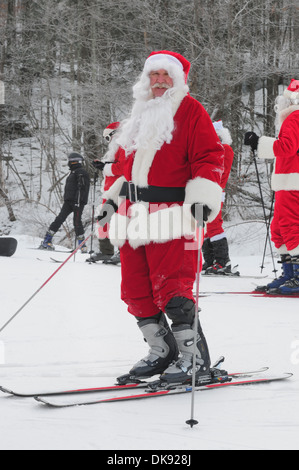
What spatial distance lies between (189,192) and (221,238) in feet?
16.3

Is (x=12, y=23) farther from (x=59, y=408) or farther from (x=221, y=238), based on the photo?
(x=59, y=408)

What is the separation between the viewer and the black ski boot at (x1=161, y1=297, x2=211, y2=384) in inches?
118

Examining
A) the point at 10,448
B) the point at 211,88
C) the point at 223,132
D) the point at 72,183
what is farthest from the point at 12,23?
the point at 10,448

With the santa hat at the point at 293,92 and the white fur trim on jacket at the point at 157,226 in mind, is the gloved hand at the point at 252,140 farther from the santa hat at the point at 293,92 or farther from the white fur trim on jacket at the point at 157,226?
the white fur trim on jacket at the point at 157,226

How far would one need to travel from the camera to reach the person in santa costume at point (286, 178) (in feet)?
19.0

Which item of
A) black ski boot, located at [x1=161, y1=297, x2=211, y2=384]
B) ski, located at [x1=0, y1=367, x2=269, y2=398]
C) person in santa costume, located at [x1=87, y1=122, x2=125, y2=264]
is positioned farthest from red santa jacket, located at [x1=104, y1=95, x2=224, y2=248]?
person in santa costume, located at [x1=87, y1=122, x2=125, y2=264]

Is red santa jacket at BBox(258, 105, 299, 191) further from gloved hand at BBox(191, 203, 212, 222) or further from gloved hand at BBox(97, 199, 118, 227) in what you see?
gloved hand at BBox(191, 203, 212, 222)

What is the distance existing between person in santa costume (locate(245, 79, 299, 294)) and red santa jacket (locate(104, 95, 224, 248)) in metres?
2.83

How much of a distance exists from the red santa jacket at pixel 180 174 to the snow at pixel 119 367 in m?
0.77

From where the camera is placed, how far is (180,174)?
308 centimetres

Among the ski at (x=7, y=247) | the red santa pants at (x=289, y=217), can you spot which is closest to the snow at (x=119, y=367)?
the red santa pants at (x=289, y=217)

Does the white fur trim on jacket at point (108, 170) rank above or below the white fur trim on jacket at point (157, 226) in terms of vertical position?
above

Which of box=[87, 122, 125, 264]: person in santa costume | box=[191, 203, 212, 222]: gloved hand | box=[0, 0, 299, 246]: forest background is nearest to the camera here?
box=[191, 203, 212, 222]: gloved hand

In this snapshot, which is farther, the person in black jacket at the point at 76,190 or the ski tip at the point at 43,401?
the person in black jacket at the point at 76,190
